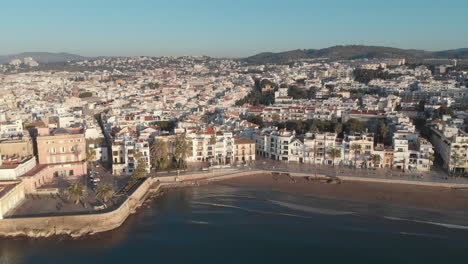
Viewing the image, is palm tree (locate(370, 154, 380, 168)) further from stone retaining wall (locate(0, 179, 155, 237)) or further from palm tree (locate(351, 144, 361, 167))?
stone retaining wall (locate(0, 179, 155, 237))

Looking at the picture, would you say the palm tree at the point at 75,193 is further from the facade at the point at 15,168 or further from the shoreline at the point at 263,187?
the facade at the point at 15,168

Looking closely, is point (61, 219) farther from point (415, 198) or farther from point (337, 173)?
point (415, 198)

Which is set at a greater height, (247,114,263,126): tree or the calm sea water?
(247,114,263,126): tree

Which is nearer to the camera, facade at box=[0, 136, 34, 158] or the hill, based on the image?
facade at box=[0, 136, 34, 158]

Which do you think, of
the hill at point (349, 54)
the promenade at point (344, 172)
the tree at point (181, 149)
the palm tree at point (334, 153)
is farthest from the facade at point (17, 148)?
the hill at point (349, 54)

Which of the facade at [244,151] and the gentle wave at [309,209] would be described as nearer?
the gentle wave at [309,209]

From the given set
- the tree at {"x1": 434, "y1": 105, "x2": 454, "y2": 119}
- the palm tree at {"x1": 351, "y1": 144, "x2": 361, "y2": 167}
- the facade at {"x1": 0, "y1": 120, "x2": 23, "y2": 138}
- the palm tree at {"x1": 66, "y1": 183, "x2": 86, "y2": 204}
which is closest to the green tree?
the palm tree at {"x1": 351, "y1": 144, "x2": 361, "y2": 167}
